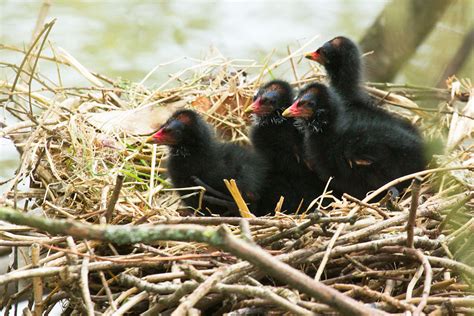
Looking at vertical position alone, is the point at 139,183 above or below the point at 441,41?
below

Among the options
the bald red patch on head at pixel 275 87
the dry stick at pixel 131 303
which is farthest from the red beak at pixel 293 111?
the dry stick at pixel 131 303

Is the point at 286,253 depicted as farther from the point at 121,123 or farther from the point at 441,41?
the point at 121,123

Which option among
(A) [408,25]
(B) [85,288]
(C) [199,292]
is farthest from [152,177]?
(A) [408,25]

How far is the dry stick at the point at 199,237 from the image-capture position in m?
2.28

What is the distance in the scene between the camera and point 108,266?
3.96 meters

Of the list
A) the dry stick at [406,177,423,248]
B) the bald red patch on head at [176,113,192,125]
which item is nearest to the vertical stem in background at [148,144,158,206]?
the bald red patch on head at [176,113,192,125]

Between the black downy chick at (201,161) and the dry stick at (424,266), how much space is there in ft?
5.41

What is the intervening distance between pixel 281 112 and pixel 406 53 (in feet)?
12.5

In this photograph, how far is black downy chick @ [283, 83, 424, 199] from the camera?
5.22 m

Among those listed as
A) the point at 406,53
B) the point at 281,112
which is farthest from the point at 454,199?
the point at 406,53

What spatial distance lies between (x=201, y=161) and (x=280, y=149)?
0.71 metres

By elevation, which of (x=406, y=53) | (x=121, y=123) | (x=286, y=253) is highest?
(x=406, y=53)

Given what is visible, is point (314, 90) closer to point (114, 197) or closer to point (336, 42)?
point (336, 42)

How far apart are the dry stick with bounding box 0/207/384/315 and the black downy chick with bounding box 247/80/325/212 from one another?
3.00 meters
